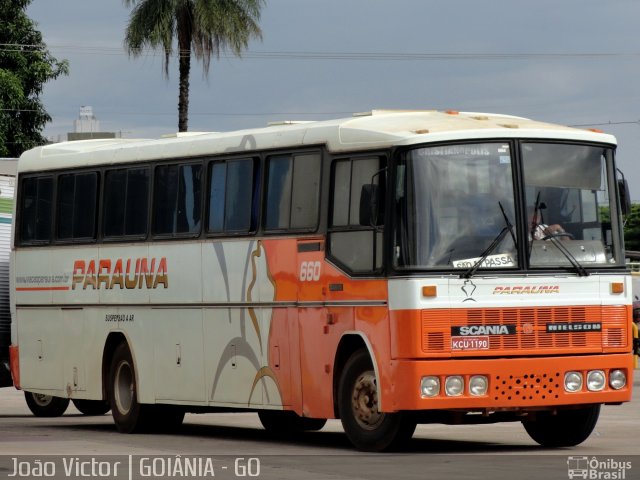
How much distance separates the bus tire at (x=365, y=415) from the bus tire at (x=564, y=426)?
172 centimetres

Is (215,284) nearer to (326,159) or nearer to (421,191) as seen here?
(326,159)

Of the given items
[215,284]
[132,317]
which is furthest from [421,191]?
[132,317]

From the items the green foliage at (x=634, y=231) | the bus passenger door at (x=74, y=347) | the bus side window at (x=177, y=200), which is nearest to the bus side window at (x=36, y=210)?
the bus passenger door at (x=74, y=347)

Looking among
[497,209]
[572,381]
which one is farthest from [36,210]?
[572,381]

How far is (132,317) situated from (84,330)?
1.26 meters

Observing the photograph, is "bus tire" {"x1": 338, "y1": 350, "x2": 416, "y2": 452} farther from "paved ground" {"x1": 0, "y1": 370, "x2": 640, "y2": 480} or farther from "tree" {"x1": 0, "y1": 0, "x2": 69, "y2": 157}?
"tree" {"x1": 0, "y1": 0, "x2": 69, "y2": 157}

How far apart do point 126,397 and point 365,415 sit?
5374mm

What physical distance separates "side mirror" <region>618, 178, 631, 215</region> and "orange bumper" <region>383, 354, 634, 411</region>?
1604mm

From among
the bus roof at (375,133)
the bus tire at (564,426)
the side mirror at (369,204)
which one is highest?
the bus roof at (375,133)

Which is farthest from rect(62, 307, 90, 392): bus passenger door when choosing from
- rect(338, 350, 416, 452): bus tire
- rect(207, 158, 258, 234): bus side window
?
rect(338, 350, 416, 452): bus tire

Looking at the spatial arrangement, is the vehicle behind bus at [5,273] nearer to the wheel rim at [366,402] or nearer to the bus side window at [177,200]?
the bus side window at [177,200]

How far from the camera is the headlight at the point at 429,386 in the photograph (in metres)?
16.7

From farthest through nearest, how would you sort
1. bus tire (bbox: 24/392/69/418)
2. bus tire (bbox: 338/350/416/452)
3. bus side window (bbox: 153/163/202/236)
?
1. bus tire (bbox: 24/392/69/418)
2. bus side window (bbox: 153/163/202/236)
3. bus tire (bbox: 338/350/416/452)

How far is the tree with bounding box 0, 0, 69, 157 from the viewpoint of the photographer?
64.7 m
